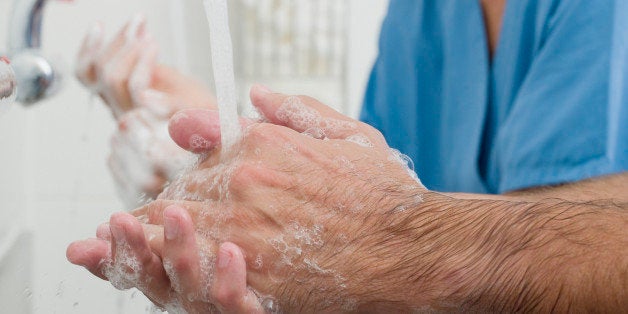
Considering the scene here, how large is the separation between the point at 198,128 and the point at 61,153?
2.14ft

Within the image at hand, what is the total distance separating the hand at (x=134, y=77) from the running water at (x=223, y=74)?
342 mm

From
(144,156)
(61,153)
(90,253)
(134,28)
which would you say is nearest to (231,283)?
(90,253)

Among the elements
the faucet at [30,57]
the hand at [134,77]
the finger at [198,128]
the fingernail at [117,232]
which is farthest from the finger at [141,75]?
the fingernail at [117,232]

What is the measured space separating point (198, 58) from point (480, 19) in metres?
0.65

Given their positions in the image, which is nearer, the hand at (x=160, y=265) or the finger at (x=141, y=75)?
the hand at (x=160, y=265)

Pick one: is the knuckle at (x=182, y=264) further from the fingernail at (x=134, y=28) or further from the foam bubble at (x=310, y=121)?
the fingernail at (x=134, y=28)

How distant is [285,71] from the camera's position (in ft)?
5.50

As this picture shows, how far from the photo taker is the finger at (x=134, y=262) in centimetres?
58

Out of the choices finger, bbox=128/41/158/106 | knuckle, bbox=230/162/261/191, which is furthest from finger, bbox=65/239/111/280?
finger, bbox=128/41/158/106

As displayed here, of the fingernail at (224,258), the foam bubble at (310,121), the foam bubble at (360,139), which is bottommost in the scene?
the fingernail at (224,258)

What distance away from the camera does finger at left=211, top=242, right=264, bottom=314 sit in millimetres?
574

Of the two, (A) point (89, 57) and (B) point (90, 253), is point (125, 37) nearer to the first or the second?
(A) point (89, 57)

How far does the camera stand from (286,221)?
0.59m

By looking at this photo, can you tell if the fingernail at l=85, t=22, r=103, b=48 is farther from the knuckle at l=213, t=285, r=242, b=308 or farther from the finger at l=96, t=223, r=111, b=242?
the knuckle at l=213, t=285, r=242, b=308
